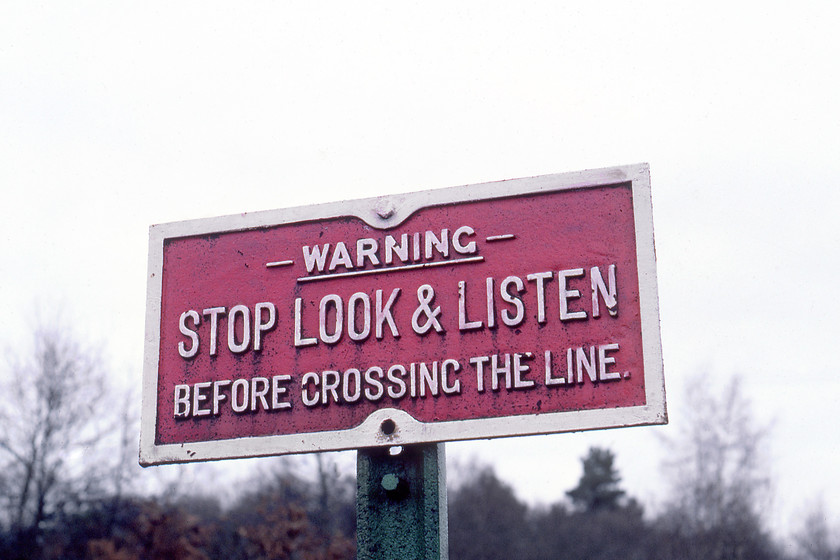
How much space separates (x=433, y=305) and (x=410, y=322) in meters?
0.08

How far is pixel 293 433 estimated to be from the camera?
2.98 meters

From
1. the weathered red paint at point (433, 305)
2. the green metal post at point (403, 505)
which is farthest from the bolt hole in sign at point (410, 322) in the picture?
the green metal post at point (403, 505)

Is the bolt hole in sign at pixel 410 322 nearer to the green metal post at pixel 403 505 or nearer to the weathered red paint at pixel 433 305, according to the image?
the weathered red paint at pixel 433 305

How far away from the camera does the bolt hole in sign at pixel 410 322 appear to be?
2.82 m

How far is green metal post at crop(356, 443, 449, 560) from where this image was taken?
289 cm

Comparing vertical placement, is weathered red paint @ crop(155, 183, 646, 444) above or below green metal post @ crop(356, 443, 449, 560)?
above

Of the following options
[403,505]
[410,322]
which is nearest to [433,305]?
[410,322]

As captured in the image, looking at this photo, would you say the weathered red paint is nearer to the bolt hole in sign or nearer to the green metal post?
the bolt hole in sign

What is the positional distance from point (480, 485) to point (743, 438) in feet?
59.9

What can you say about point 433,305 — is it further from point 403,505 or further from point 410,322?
point 403,505

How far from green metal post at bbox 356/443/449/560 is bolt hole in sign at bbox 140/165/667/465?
0.11 m

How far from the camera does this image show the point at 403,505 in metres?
2.94

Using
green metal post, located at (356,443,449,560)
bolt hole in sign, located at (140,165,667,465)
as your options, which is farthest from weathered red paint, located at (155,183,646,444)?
green metal post, located at (356,443,449,560)

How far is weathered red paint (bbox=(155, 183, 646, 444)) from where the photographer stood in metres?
2.83
